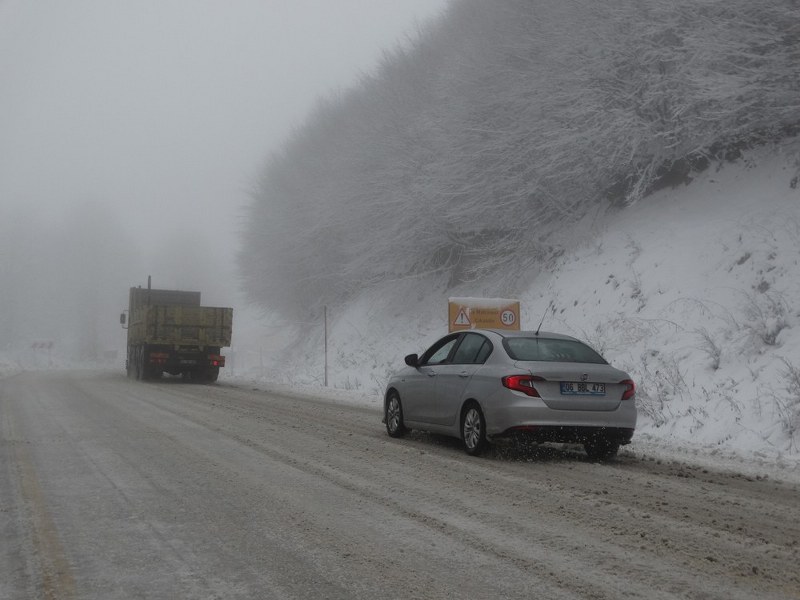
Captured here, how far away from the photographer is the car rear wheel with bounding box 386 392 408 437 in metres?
10.0

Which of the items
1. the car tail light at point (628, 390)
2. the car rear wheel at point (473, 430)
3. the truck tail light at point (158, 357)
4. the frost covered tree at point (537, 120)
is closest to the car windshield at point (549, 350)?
the car tail light at point (628, 390)

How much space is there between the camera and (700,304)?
554 inches

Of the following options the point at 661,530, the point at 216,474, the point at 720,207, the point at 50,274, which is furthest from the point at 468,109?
the point at 50,274

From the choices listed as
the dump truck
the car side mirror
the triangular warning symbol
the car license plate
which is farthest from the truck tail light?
the car license plate

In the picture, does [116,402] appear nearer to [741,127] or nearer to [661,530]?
[661,530]

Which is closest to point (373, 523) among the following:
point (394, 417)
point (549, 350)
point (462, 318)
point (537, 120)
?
point (549, 350)

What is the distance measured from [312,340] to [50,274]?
56.1 meters

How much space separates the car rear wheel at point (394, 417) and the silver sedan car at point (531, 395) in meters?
0.75

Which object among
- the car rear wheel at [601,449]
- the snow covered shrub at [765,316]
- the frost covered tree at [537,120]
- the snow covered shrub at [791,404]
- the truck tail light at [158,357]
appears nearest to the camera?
the car rear wheel at [601,449]

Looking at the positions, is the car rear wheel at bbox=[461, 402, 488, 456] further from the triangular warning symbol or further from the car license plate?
the triangular warning symbol

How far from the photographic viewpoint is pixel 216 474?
687cm

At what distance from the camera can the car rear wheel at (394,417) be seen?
1001 centimetres

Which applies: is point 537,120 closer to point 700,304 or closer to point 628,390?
point 700,304

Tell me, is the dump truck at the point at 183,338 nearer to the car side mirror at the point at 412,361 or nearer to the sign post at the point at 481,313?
the sign post at the point at 481,313
